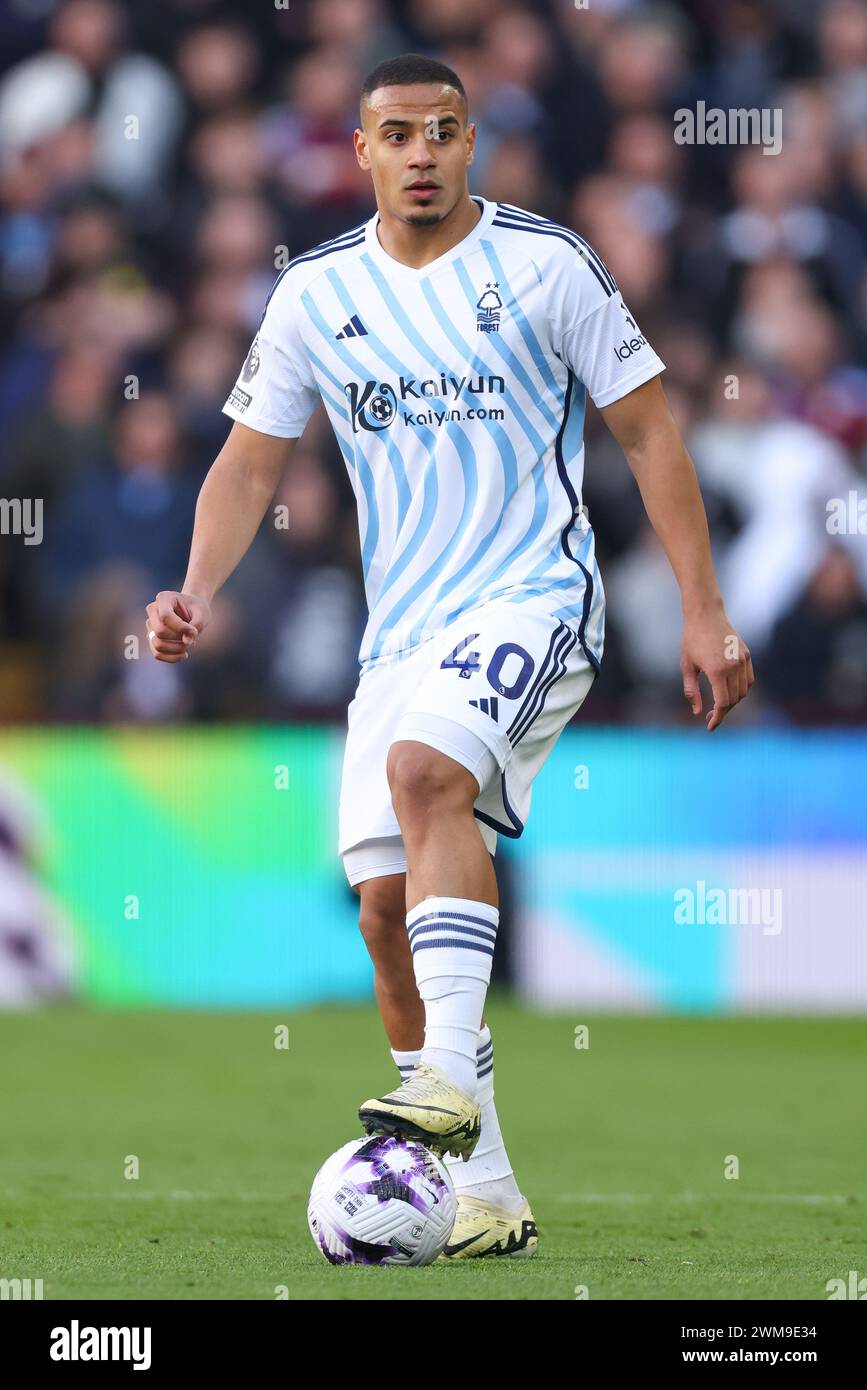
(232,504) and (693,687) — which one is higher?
(232,504)

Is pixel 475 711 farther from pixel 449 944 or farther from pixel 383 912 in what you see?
pixel 383 912

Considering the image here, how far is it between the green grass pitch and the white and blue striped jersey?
140 cm

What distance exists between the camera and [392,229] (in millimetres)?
5191

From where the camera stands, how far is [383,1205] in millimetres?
4371

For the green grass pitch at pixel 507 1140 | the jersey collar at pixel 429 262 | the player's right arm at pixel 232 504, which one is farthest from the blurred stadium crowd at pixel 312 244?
the jersey collar at pixel 429 262

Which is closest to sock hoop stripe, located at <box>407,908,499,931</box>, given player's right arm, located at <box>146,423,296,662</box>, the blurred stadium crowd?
player's right arm, located at <box>146,423,296,662</box>

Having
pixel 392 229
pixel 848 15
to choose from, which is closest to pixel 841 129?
pixel 848 15

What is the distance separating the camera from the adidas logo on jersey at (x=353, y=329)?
5160mm

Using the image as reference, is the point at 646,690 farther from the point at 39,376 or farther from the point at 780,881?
the point at 39,376

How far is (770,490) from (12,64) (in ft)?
18.4

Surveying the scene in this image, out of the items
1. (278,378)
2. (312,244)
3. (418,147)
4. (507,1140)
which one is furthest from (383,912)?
(312,244)

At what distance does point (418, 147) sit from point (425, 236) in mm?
232

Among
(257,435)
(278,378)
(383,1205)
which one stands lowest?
(383,1205)

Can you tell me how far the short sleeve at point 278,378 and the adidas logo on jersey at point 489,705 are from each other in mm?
968
